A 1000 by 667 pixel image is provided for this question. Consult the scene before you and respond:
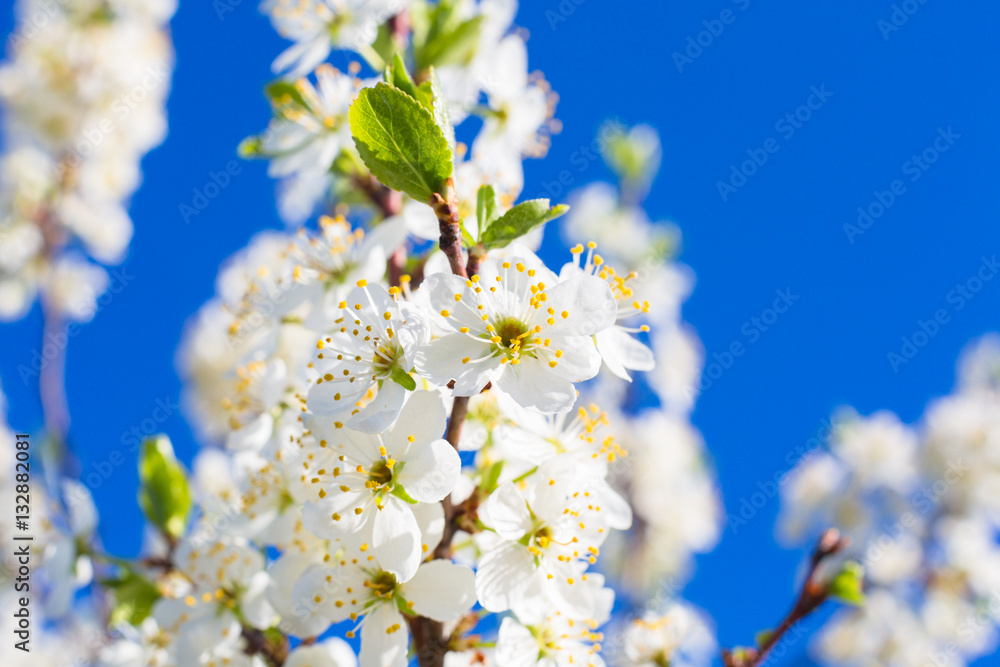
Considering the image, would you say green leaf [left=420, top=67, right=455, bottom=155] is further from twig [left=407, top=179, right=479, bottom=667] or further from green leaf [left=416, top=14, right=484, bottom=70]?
green leaf [left=416, top=14, right=484, bottom=70]

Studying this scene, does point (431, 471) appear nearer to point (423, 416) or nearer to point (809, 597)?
point (423, 416)

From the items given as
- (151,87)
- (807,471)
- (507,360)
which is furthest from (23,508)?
(807,471)

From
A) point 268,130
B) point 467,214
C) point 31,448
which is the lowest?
point 31,448

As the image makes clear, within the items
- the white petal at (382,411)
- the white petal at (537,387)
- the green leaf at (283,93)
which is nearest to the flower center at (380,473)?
the white petal at (382,411)

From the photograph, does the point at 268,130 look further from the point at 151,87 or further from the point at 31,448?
the point at 151,87

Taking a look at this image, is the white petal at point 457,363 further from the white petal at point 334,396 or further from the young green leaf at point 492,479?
the young green leaf at point 492,479
